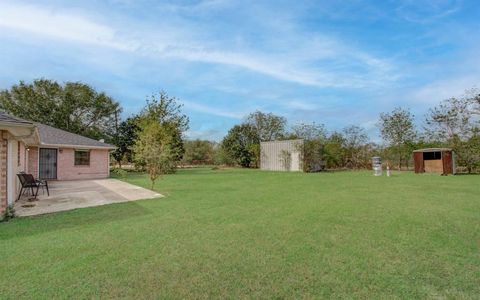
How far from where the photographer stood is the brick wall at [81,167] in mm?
16688

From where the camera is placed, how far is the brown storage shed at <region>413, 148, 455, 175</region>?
1814 centimetres

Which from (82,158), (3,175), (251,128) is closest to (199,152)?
(251,128)

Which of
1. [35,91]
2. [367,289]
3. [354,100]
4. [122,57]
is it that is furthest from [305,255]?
[35,91]

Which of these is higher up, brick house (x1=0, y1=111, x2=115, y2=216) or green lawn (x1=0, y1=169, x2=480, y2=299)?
brick house (x1=0, y1=111, x2=115, y2=216)

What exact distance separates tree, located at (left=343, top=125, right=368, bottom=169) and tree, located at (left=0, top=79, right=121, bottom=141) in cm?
2281

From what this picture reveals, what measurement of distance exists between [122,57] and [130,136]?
1571 cm

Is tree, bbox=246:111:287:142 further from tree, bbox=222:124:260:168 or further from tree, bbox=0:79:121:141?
tree, bbox=0:79:121:141

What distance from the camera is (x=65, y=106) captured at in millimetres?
29141

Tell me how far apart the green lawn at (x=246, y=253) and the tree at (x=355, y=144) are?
746 inches

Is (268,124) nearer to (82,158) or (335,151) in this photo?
(335,151)

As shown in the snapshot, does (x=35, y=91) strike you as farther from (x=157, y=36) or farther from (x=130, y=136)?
(x=157, y=36)

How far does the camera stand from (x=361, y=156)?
979 inches

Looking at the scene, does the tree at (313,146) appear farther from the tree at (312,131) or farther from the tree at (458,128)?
the tree at (458,128)

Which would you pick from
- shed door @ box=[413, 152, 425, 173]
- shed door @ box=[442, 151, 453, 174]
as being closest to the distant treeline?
shed door @ box=[442, 151, 453, 174]
